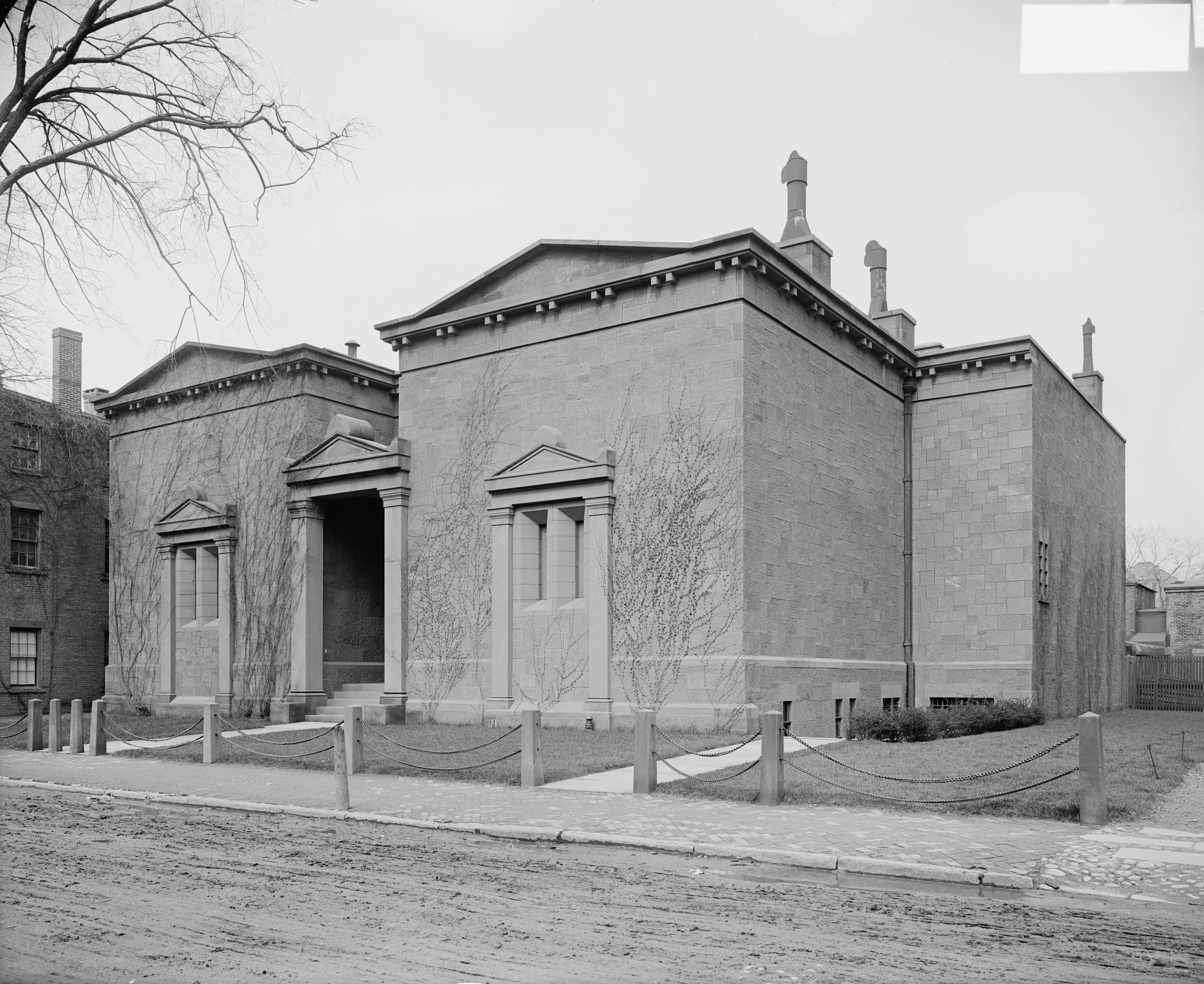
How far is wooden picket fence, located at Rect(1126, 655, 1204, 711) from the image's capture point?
34.8 m

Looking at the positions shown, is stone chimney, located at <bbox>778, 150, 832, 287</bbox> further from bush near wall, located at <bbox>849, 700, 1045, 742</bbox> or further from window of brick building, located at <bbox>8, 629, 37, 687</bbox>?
window of brick building, located at <bbox>8, 629, 37, 687</bbox>

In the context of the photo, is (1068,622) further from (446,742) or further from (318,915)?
(318,915)

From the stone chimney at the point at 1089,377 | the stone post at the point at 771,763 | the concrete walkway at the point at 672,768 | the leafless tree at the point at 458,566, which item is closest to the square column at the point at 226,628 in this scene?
the leafless tree at the point at 458,566

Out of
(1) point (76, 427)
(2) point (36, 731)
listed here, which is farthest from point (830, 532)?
(1) point (76, 427)

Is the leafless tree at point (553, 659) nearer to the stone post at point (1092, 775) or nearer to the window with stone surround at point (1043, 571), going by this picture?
the stone post at point (1092, 775)

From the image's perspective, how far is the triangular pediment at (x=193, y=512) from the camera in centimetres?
2745

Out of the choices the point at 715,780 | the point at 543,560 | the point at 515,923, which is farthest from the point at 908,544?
the point at 515,923

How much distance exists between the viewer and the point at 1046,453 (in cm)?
2617

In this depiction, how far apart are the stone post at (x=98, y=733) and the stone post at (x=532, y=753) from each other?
966 centimetres

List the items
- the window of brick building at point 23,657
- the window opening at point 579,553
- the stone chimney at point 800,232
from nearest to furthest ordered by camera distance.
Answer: the window opening at point 579,553 < the stone chimney at point 800,232 < the window of brick building at point 23,657

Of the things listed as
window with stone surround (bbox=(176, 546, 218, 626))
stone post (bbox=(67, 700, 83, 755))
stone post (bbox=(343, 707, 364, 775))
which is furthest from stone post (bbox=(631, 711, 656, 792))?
window with stone surround (bbox=(176, 546, 218, 626))

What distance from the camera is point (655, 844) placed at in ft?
32.5

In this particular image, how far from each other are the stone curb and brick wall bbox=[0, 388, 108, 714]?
2160 centimetres

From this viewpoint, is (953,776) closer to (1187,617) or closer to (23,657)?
(23,657)
